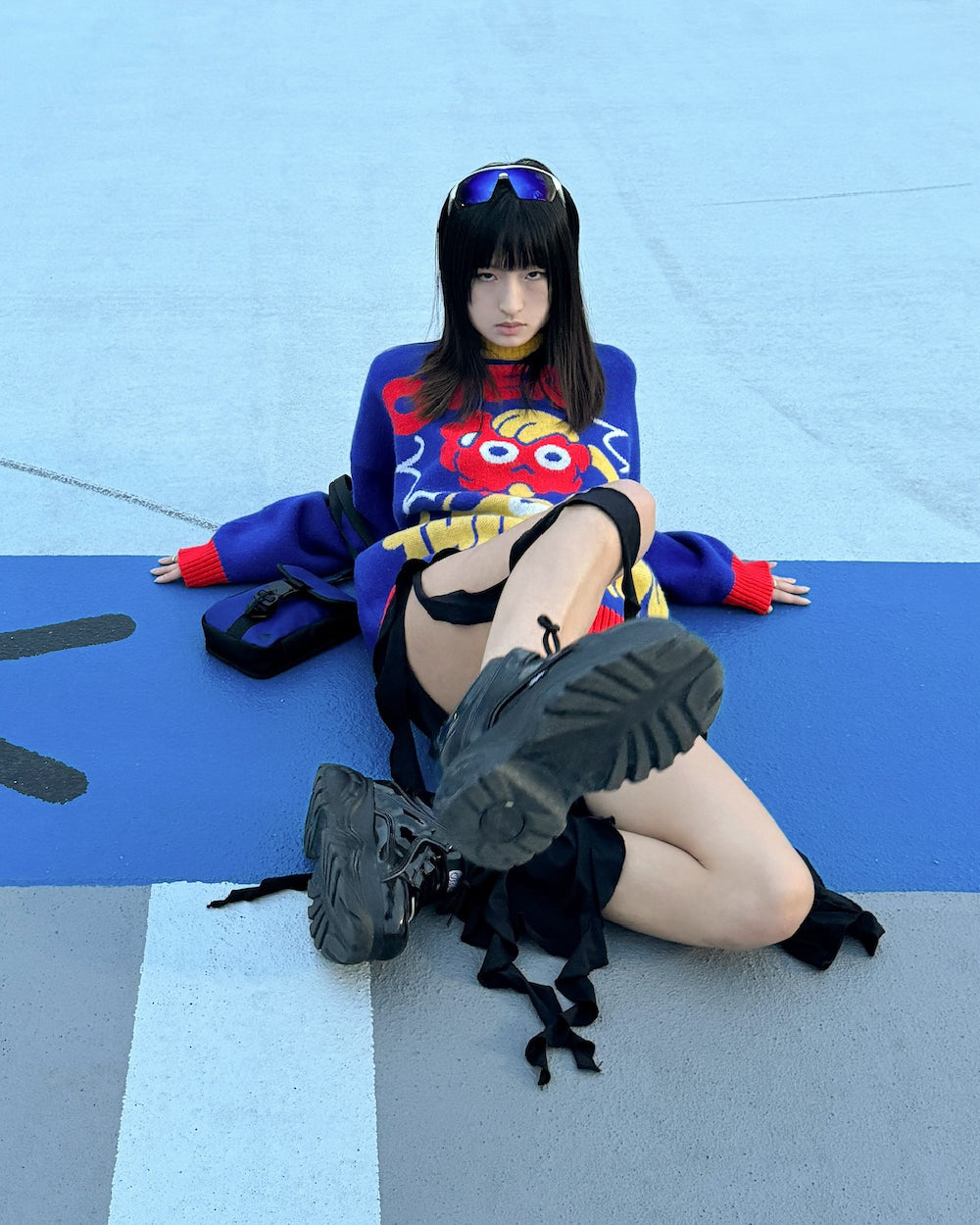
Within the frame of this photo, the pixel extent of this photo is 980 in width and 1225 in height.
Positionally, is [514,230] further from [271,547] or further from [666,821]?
[666,821]

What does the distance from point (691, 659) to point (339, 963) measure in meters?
0.67

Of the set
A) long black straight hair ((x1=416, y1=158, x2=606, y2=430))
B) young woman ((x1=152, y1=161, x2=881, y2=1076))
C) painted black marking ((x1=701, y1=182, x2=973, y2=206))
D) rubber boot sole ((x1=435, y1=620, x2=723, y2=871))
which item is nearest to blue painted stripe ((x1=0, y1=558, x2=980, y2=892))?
young woman ((x1=152, y1=161, x2=881, y2=1076))

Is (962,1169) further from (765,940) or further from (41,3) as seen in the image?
(41,3)

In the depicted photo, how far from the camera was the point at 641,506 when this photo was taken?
1.68m

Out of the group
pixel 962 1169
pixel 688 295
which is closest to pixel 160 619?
pixel 962 1169

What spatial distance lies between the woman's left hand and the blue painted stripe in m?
0.03

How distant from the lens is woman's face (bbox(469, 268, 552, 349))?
200 cm

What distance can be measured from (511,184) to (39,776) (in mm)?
1172

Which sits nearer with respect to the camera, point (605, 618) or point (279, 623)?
point (605, 618)

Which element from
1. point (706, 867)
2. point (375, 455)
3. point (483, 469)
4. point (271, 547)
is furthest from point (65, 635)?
point (706, 867)

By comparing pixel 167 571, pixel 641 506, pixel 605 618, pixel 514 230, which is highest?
pixel 514 230

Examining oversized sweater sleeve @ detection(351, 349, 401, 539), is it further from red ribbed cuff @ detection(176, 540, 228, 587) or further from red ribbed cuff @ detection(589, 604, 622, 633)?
red ribbed cuff @ detection(589, 604, 622, 633)

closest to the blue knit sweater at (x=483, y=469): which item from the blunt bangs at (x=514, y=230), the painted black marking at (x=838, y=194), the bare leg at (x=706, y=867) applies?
the blunt bangs at (x=514, y=230)

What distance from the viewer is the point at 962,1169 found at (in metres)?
1.41
